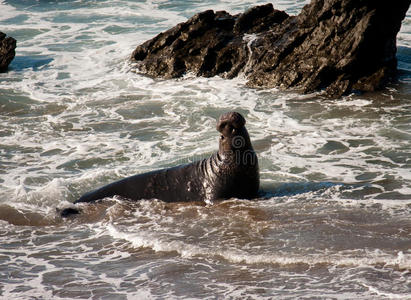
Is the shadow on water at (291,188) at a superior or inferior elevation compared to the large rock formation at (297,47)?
inferior

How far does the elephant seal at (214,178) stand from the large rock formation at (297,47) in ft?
22.8

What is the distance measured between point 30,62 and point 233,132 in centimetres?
1418

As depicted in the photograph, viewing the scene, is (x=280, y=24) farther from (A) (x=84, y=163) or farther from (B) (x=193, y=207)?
(B) (x=193, y=207)

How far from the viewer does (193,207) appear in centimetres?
984

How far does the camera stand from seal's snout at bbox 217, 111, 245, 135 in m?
9.63

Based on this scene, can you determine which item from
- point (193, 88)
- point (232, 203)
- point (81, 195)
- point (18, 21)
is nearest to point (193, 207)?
point (232, 203)

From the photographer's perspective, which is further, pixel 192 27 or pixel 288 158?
pixel 192 27

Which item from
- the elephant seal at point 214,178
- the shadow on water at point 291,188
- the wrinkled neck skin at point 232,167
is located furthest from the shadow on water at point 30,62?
the wrinkled neck skin at point 232,167

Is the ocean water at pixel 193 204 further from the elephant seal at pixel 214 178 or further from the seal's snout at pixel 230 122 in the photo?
the seal's snout at pixel 230 122

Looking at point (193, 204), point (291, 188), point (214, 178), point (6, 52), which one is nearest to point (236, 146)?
point (214, 178)

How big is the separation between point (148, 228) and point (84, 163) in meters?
3.98

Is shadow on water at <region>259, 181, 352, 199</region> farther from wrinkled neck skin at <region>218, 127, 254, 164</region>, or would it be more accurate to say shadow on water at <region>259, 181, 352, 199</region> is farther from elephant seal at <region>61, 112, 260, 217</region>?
wrinkled neck skin at <region>218, 127, 254, 164</region>

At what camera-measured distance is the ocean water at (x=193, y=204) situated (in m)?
7.34

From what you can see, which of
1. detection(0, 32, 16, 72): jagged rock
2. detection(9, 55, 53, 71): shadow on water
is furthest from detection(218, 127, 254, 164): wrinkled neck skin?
detection(0, 32, 16, 72): jagged rock
